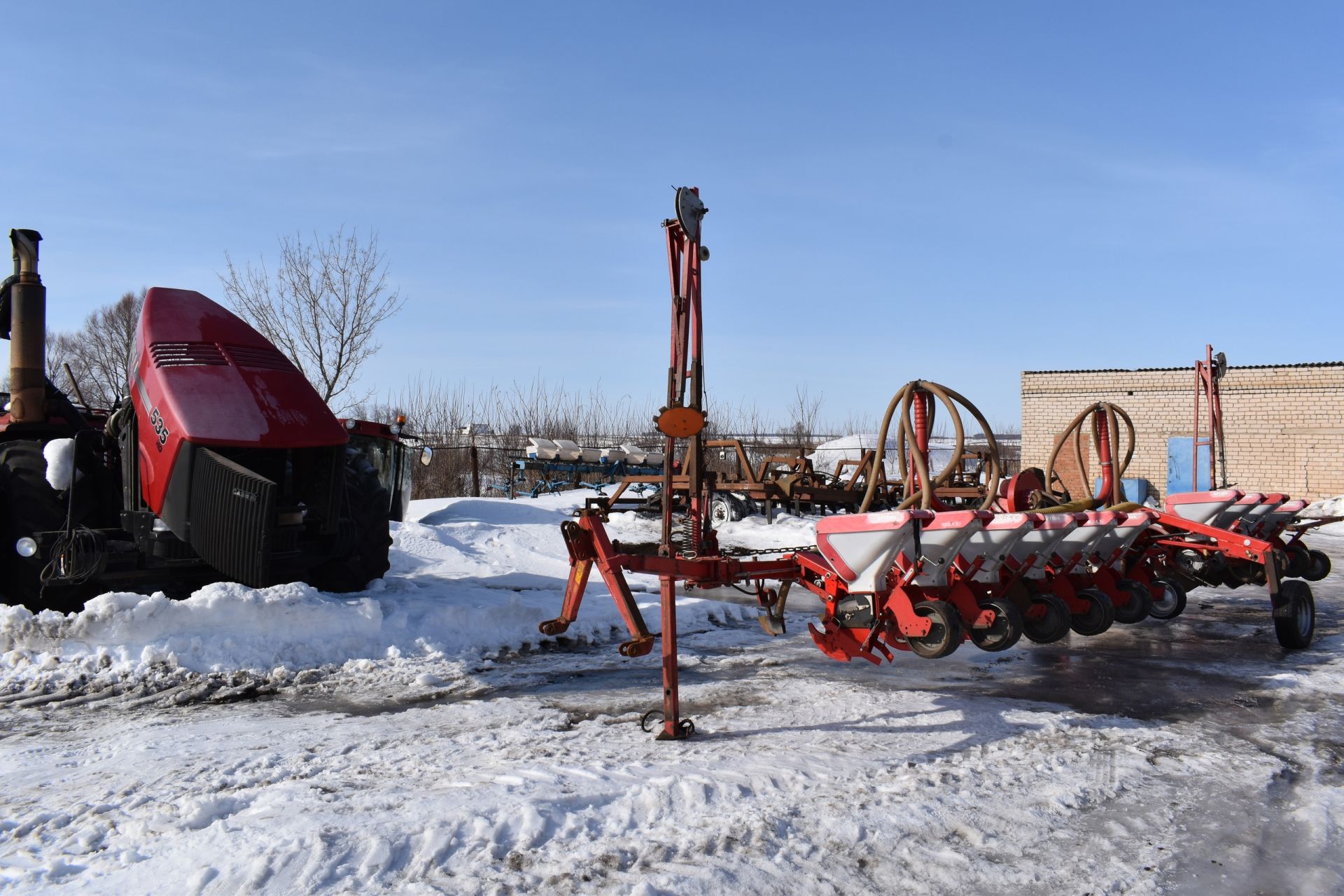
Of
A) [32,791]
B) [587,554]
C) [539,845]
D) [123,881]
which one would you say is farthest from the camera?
[587,554]

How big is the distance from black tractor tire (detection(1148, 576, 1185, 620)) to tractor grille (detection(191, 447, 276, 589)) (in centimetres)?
657

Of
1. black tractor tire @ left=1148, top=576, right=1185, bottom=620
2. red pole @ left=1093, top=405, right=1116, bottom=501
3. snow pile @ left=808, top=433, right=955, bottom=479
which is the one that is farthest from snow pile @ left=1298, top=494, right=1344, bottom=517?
red pole @ left=1093, top=405, right=1116, bottom=501

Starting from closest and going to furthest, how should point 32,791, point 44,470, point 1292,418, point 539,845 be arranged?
point 539,845 → point 32,791 → point 44,470 → point 1292,418

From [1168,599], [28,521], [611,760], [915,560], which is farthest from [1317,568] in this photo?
[28,521]

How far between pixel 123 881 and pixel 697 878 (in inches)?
69.1

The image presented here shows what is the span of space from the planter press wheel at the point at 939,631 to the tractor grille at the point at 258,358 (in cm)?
427

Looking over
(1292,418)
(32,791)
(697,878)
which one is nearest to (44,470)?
(32,791)

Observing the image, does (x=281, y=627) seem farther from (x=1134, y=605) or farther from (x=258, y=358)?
(x=1134, y=605)

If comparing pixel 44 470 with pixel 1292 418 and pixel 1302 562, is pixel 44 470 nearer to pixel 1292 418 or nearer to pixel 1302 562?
pixel 1302 562

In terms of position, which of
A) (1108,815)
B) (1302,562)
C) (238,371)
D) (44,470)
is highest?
(238,371)

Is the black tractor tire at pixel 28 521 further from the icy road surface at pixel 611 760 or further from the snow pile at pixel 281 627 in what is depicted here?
the icy road surface at pixel 611 760

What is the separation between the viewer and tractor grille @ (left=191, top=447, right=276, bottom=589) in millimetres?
5598

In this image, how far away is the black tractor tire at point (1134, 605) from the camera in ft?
23.5

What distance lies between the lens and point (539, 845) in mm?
3355
